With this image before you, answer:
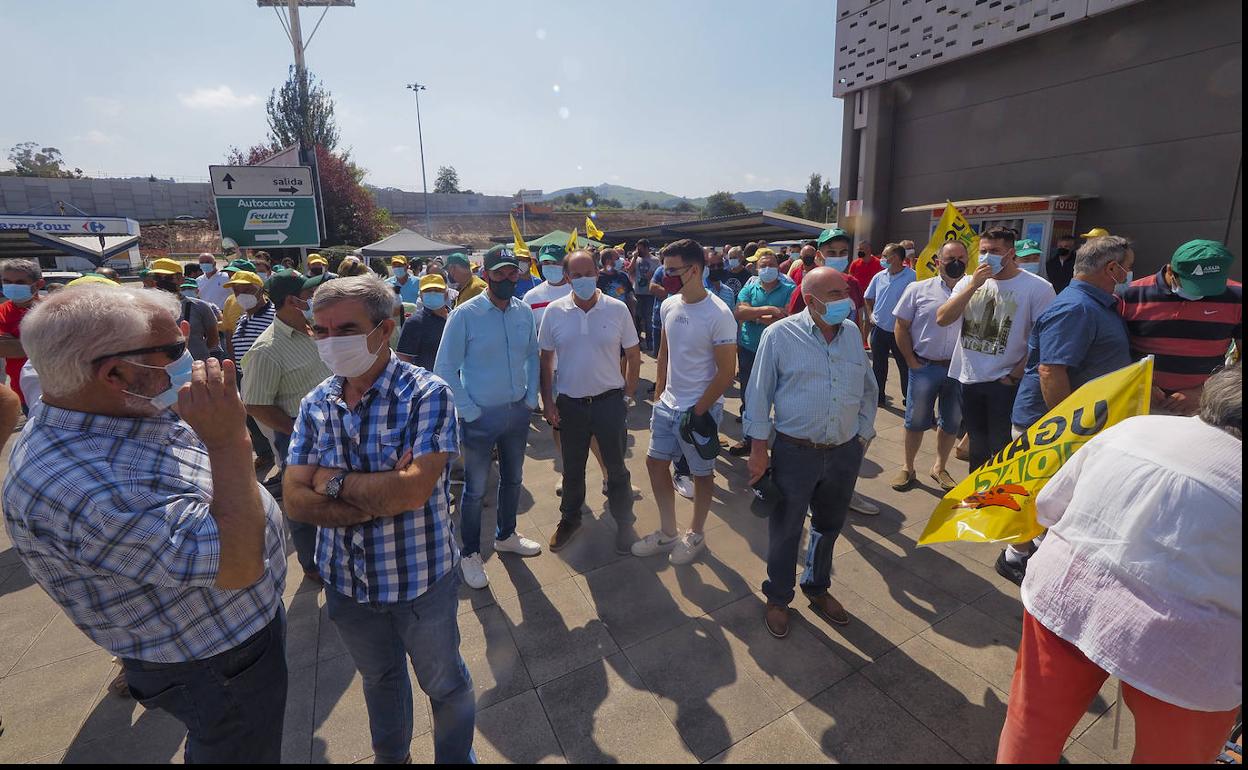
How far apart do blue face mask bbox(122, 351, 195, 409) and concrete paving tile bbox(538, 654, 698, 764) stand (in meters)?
1.97

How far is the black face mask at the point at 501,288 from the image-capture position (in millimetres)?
3485

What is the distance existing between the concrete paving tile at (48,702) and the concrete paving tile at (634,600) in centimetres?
245

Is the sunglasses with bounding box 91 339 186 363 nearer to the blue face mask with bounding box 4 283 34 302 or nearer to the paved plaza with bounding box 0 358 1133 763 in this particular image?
the paved plaza with bounding box 0 358 1133 763

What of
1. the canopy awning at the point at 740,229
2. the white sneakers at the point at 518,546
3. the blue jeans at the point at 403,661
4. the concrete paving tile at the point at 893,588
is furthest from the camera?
the canopy awning at the point at 740,229

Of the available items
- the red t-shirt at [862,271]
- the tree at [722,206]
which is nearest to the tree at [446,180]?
the tree at [722,206]

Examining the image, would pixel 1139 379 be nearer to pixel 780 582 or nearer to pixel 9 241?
pixel 780 582

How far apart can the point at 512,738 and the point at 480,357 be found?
2.03 m

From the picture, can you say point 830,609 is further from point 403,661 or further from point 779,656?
point 403,661

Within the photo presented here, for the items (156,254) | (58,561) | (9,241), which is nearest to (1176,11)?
(58,561)

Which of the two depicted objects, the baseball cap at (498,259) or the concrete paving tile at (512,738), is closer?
the concrete paving tile at (512,738)

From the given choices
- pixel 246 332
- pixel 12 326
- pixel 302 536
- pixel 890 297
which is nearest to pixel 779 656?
pixel 302 536

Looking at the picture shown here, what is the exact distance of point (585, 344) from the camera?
Result: 3711 mm

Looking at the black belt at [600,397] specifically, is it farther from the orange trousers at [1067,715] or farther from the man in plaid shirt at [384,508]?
the orange trousers at [1067,715]

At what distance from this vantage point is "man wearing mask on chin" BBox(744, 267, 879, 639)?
9.39 feet
